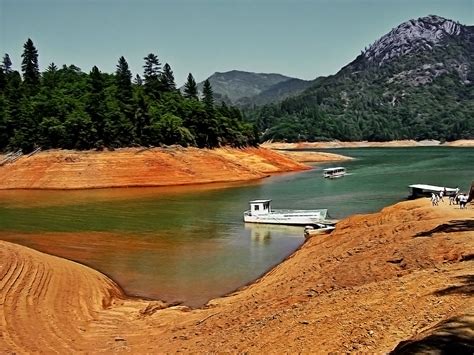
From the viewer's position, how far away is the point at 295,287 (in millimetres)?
18812

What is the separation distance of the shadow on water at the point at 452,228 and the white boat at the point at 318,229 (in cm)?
1071

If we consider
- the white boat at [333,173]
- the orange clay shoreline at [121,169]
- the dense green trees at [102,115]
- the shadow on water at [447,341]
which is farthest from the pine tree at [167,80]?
the shadow on water at [447,341]

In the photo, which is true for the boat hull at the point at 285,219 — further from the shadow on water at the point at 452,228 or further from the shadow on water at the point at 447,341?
the shadow on water at the point at 447,341

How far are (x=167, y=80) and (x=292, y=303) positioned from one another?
10999 centimetres

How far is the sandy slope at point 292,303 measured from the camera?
12.2 metres

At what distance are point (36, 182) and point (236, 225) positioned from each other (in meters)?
44.4

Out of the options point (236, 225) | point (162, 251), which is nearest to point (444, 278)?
point (162, 251)

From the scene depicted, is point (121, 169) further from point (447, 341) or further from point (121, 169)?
point (447, 341)

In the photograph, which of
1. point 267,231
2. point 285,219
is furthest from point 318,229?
point 285,219

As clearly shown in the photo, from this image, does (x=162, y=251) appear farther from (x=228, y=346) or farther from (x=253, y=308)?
(x=228, y=346)

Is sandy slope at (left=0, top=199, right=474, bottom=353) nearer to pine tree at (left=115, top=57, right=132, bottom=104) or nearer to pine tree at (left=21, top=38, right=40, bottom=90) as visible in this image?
pine tree at (left=115, top=57, right=132, bottom=104)

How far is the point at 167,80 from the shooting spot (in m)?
122

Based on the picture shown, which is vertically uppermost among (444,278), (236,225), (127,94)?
(127,94)

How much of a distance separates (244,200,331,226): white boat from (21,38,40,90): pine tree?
85465 millimetres
